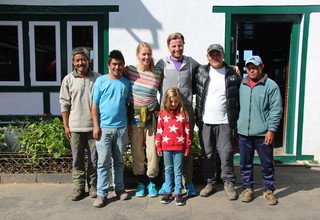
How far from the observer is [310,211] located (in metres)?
4.19

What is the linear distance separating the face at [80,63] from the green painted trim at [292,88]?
11.7 ft

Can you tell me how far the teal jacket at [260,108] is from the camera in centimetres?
422

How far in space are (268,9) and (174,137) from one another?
116 inches

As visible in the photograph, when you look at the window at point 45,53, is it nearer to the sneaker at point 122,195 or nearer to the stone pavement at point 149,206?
the stone pavement at point 149,206

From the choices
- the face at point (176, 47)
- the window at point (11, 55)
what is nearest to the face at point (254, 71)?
the face at point (176, 47)

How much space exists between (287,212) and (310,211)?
276 mm

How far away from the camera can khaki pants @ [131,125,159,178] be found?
447 centimetres

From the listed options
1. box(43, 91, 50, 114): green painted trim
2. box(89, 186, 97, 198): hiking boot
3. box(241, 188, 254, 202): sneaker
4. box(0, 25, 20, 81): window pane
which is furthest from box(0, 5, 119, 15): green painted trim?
box(241, 188, 254, 202): sneaker

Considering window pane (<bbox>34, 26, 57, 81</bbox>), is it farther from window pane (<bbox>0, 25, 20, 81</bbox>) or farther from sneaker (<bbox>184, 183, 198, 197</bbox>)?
sneaker (<bbox>184, 183, 198, 197</bbox>)

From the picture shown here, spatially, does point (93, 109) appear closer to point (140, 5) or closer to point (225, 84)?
point (225, 84)

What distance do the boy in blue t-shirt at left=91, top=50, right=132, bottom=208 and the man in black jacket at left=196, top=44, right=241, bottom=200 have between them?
932 millimetres

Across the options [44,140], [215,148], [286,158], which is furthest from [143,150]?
[286,158]

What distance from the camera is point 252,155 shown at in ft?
14.8

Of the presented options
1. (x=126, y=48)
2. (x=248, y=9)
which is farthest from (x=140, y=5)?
(x=248, y=9)
